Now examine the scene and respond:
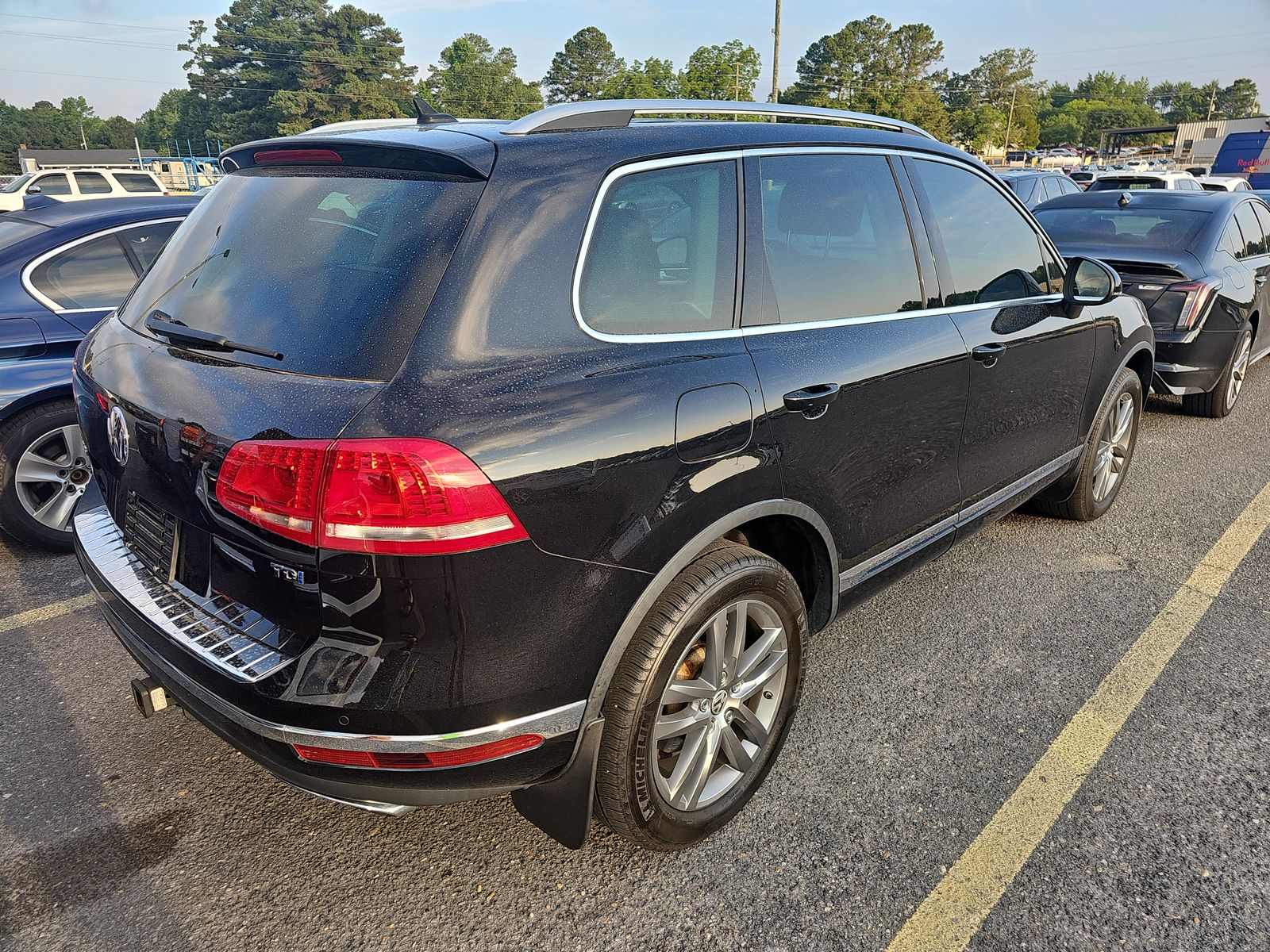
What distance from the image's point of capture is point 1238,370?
21.6ft

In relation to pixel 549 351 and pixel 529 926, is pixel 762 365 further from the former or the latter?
pixel 529 926

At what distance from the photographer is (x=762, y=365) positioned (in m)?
2.28

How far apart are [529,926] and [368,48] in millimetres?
117586

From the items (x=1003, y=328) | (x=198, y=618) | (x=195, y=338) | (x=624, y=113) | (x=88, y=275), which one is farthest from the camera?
(x=88, y=275)

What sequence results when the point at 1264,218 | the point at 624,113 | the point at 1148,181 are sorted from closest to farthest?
1. the point at 624,113
2. the point at 1264,218
3. the point at 1148,181

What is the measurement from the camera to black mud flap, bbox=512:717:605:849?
1999mm

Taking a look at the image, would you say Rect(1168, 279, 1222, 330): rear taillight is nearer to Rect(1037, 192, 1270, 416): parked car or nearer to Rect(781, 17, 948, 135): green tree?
Rect(1037, 192, 1270, 416): parked car

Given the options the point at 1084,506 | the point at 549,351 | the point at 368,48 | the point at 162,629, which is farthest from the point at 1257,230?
the point at 368,48

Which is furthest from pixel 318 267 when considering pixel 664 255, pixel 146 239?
pixel 146 239

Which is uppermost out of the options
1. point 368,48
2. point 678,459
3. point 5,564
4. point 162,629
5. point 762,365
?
point 368,48

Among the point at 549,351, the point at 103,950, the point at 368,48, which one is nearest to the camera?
the point at 549,351

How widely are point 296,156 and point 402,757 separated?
1560mm

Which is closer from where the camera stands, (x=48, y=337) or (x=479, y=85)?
(x=48, y=337)

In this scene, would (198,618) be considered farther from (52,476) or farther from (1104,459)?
(1104,459)
